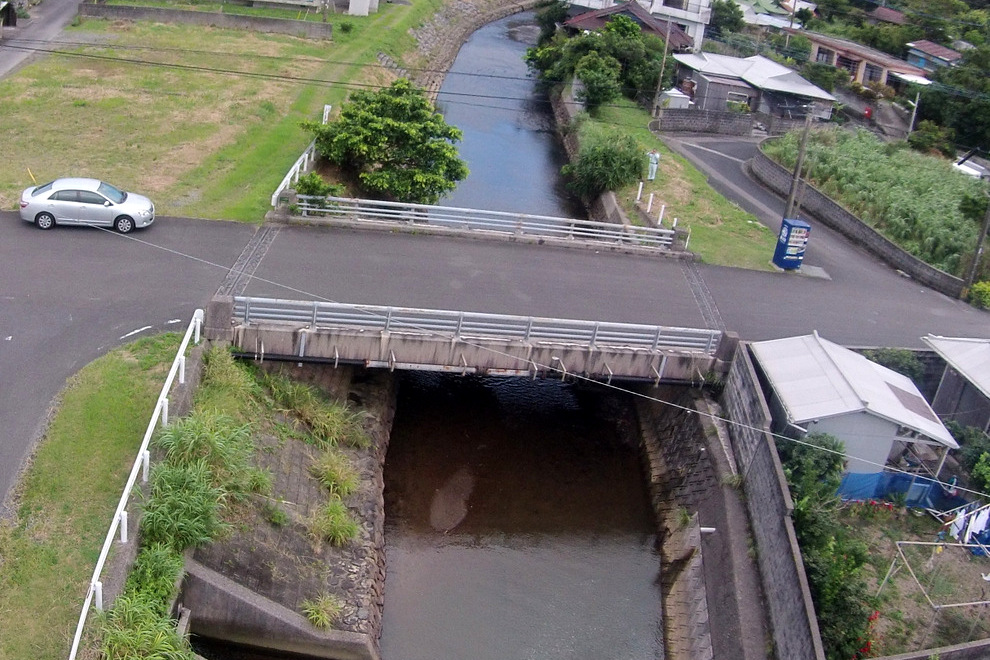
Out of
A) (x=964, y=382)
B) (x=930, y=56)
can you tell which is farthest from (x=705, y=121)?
(x=964, y=382)

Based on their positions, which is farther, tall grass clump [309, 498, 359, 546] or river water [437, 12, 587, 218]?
river water [437, 12, 587, 218]

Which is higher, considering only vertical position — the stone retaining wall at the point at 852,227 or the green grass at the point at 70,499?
the stone retaining wall at the point at 852,227

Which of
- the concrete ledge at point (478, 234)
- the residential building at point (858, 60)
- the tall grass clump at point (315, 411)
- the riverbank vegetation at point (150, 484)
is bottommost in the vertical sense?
the tall grass clump at point (315, 411)

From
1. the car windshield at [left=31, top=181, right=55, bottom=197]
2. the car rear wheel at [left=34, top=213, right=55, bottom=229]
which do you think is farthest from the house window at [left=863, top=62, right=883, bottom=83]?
the car rear wheel at [left=34, top=213, right=55, bottom=229]

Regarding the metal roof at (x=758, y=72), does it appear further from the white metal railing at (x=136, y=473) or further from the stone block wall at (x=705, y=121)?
the white metal railing at (x=136, y=473)

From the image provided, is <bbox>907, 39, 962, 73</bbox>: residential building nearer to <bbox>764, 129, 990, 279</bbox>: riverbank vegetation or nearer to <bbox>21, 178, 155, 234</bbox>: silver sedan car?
<bbox>764, 129, 990, 279</bbox>: riverbank vegetation

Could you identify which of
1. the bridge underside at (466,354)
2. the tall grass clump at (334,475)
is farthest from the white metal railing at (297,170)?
the tall grass clump at (334,475)

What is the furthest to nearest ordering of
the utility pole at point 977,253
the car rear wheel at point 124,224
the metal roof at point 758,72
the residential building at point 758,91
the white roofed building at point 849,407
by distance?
the residential building at point 758,91 < the metal roof at point 758,72 < the utility pole at point 977,253 < the car rear wheel at point 124,224 < the white roofed building at point 849,407

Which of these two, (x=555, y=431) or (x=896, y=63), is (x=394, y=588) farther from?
(x=896, y=63)
